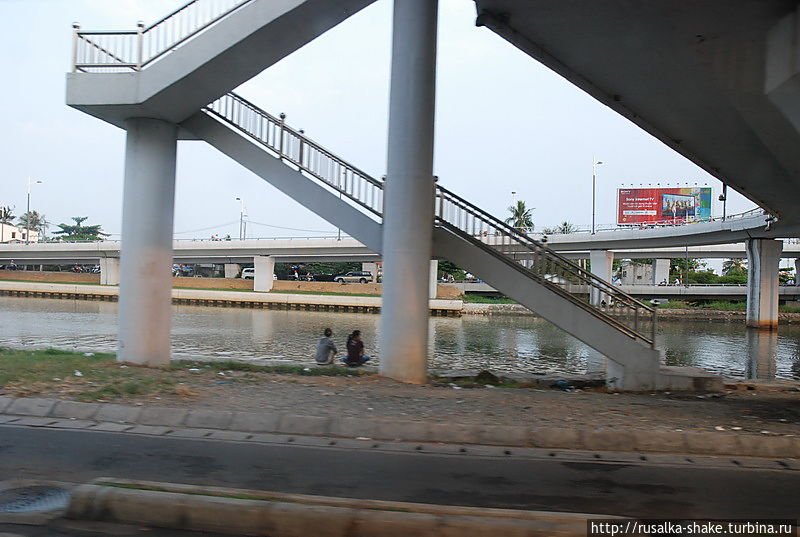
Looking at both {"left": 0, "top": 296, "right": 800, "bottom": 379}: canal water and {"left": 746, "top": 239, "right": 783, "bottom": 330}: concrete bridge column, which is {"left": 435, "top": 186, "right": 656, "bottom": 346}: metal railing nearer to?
{"left": 0, "top": 296, "right": 800, "bottom": 379}: canal water

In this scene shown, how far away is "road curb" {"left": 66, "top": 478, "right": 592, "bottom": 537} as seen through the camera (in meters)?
4.75

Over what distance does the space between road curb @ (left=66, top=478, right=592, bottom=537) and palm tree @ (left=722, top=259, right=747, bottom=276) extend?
11554cm

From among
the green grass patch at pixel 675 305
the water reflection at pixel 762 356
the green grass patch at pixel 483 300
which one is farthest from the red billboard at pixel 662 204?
the water reflection at pixel 762 356

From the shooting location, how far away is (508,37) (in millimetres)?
14750

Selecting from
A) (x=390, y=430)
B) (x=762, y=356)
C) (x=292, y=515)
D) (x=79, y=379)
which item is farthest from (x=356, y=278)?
(x=292, y=515)

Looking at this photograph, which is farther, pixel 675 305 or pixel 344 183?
pixel 675 305

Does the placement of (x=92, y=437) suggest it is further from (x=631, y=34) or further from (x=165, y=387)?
(x=631, y=34)

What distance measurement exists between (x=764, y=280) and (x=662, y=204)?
36687mm

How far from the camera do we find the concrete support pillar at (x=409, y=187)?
12.8 m

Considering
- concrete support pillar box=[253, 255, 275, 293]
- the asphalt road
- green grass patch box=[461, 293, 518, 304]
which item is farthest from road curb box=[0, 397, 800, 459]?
concrete support pillar box=[253, 255, 275, 293]

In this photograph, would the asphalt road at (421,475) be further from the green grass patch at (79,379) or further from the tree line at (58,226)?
the tree line at (58,226)

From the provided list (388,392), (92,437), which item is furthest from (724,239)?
(92,437)

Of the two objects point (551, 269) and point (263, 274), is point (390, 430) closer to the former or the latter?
Result: point (551, 269)

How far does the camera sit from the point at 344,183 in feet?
46.5
